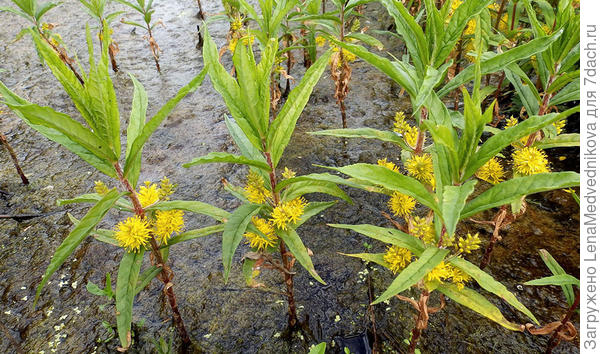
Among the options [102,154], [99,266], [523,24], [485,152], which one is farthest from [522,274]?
[523,24]

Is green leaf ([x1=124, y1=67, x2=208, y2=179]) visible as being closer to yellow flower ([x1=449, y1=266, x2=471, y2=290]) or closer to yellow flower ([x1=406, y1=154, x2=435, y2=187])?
yellow flower ([x1=406, y1=154, x2=435, y2=187])

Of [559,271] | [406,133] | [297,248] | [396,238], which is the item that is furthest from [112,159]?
[559,271]

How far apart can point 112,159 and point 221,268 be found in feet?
4.33

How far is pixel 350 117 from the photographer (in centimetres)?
388

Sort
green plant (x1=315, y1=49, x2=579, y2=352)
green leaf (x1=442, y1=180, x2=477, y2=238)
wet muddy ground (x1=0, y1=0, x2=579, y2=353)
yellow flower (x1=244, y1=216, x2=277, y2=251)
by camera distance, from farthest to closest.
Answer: wet muddy ground (x1=0, y1=0, x2=579, y2=353)
yellow flower (x1=244, y1=216, x2=277, y2=251)
green plant (x1=315, y1=49, x2=579, y2=352)
green leaf (x1=442, y1=180, x2=477, y2=238)

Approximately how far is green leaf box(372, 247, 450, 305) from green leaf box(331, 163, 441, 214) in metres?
0.21

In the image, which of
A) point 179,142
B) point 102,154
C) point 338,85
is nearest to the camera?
point 102,154

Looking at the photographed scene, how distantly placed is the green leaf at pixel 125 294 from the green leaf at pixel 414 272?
1078 mm

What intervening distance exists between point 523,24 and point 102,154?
14.9ft

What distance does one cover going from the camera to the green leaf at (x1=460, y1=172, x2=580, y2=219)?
3.80 ft

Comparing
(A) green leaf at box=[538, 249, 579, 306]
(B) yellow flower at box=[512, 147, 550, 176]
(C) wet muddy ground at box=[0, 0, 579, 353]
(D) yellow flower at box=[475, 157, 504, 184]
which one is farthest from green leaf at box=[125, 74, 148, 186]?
(A) green leaf at box=[538, 249, 579, 306]

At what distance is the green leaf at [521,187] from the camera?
1.16 m

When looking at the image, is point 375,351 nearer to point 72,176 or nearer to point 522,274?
point 522,274

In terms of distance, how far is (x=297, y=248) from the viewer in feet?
5.70
